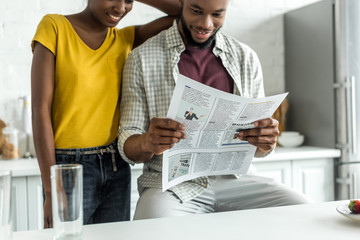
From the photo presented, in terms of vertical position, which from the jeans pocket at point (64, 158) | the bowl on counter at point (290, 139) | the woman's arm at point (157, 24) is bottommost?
the bowl on counter at point (290, 139)

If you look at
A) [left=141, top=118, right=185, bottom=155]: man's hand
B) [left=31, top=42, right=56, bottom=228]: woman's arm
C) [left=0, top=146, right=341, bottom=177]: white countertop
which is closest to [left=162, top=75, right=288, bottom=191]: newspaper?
[left=141, top=118, right=185, bottom=155]: man's hand

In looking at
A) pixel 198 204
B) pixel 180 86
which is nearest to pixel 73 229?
pixel 180 86

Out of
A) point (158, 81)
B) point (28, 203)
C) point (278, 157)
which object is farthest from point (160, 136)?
point (278, 157)

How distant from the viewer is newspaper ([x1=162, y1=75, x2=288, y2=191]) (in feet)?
3.60

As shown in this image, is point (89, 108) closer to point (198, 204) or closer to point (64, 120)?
point (64, 120)

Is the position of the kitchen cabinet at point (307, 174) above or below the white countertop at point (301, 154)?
below

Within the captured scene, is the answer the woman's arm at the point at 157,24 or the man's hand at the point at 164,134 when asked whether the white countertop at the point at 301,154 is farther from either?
the man's hand at the point at 164,134

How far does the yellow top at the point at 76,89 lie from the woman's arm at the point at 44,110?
0.04 m

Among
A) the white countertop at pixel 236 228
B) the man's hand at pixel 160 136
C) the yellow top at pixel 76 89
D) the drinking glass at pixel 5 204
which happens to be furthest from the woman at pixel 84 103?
the drinking glass at pixel 5 204

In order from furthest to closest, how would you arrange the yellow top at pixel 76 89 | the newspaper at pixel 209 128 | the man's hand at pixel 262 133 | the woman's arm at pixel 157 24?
the woman's arm at pixel 157 24 < the yellow top at pixel 76 89 < the man's hand at pixel 262 133 < the newspaper at pixel 209 128

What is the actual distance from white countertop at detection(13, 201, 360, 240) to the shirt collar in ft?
2.40

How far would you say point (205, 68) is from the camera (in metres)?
1.61

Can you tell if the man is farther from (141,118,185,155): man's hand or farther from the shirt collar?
(141,118,185,155): man's hand

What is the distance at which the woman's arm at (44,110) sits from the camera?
1.31m
